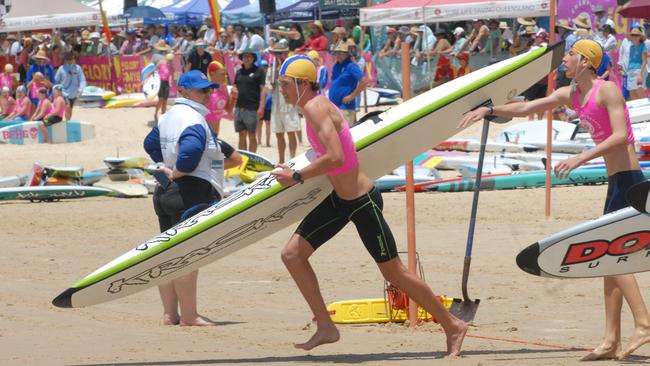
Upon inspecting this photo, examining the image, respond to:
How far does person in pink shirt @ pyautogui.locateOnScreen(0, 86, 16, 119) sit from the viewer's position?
2480 cm

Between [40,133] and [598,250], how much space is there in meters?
17.0

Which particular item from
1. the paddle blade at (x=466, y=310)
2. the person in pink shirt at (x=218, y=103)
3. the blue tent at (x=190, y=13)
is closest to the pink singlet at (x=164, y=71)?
the person in pink shirt at (x=218, y=103)

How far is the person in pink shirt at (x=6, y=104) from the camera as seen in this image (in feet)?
81.4

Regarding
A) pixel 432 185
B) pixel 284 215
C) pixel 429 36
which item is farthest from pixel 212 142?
pixel 429 36

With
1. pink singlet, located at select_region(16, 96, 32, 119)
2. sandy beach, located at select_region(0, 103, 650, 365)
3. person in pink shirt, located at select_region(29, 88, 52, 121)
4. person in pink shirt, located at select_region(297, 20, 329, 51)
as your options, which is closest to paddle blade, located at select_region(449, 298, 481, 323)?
sandy beach, located at select_region(0, 103, 650, 365)

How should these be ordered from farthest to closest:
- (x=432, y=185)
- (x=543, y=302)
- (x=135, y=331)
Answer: (x=432, y=185), (x=543, y=302), (x=135, y=331)

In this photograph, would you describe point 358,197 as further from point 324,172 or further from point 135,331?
point 135,331

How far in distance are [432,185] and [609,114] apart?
8.60 m

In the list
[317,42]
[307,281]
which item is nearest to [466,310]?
[307,281]

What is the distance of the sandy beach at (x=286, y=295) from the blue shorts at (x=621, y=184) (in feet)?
2.72

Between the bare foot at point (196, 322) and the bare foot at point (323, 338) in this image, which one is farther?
the bare foot at point (196, 322)

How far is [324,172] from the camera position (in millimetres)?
6320

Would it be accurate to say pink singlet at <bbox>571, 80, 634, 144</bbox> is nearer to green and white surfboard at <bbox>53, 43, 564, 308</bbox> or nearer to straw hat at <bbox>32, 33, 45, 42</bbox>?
green and white surfboard at <bbox>53, 43, 564, 308</bbox>

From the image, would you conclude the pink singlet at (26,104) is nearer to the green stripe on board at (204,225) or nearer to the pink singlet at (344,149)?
the green stripe on board at (204,225)
